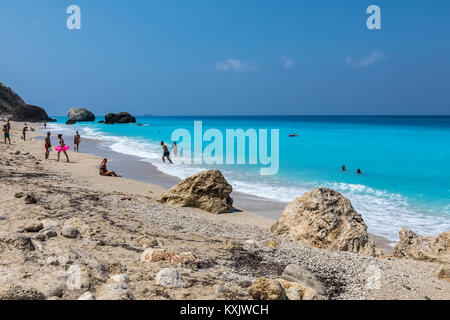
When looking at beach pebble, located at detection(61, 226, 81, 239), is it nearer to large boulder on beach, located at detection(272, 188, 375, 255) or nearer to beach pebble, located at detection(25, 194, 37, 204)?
beach pebble, located at detection(25, 194, 37, 204)

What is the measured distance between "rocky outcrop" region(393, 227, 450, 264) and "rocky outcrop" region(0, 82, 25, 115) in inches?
3882

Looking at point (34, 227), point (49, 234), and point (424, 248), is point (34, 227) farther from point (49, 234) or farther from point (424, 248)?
point (424, 248)

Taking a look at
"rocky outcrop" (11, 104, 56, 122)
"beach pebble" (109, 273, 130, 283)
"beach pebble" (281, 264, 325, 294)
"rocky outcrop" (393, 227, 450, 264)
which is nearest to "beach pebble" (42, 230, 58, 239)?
"beach pebble" (109, 273, 130, 283)

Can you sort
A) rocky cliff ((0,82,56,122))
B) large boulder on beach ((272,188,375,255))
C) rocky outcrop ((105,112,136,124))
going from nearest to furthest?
1. large boulder on beach ((272,188,375,255))
2. rocky cliff ((0,82,56,122))
3. rocky outcrop ((105,112,136,124))

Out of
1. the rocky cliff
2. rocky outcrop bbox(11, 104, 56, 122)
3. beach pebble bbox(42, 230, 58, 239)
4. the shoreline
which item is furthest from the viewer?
the rocky cliff

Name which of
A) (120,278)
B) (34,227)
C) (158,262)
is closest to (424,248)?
(158,262)

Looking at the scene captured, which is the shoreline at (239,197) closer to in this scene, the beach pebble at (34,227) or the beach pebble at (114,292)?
the beach pebble at (34,227)

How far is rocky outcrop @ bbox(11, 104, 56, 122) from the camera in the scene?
83562mm

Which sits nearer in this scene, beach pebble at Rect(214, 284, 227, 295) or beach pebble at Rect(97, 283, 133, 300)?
beach pebble at Rect(97, 283, 133, 300)

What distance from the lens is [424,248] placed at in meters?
6.64

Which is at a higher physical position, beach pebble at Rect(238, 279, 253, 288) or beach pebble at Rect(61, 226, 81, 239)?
beach pebble at Rect(61, 226, 81, 239)

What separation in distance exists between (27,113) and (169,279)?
95.5 metres
